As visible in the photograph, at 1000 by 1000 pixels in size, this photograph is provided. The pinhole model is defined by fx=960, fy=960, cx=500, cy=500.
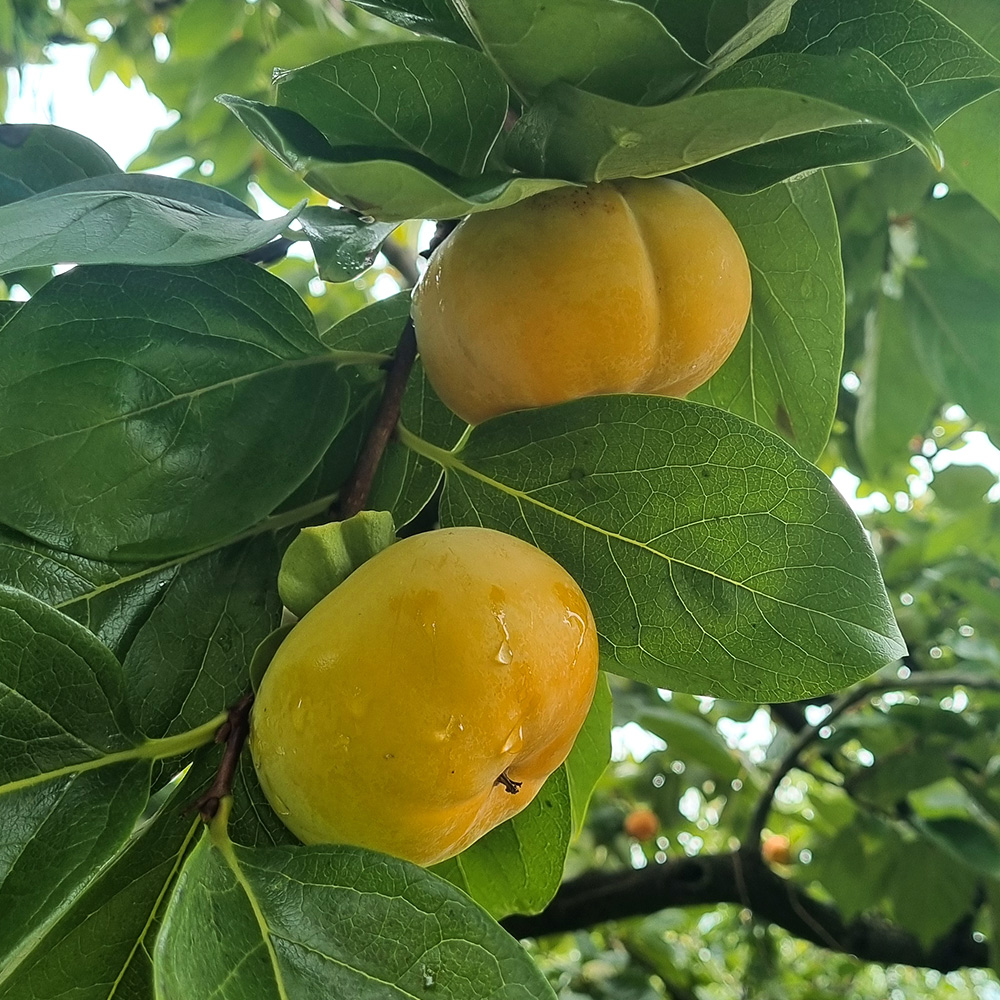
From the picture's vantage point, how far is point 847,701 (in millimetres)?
1361

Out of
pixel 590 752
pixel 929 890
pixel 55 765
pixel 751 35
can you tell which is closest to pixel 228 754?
pixel 55 765

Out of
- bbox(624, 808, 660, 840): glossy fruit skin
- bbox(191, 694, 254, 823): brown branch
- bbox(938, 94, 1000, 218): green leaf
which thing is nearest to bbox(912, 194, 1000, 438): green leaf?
bbox(938, 94, 1000, 218): green leaf

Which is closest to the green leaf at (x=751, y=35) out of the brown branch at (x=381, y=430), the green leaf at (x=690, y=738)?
the brown branch at (x=381, y=430)

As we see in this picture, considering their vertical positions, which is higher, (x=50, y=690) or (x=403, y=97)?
(x=403, y=97)

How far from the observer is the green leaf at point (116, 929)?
1.36 feet

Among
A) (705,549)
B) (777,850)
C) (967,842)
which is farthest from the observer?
(777,850)

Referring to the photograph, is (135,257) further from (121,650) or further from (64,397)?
(121,650)

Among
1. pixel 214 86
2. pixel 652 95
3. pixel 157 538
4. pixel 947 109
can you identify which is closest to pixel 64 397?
pixel 157 538

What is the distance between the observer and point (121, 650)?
0.50 m

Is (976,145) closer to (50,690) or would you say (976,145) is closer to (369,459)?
(369,459)

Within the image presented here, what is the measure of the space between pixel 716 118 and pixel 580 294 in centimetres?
10

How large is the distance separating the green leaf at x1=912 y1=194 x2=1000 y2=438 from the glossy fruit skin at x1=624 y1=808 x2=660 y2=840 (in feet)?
3.91

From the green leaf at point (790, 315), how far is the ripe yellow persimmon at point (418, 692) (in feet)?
1.02

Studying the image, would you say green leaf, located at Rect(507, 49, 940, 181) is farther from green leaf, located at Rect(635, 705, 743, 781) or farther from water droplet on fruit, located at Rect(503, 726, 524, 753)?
green leaf, located at Rect(635, 705, 743, 781)
